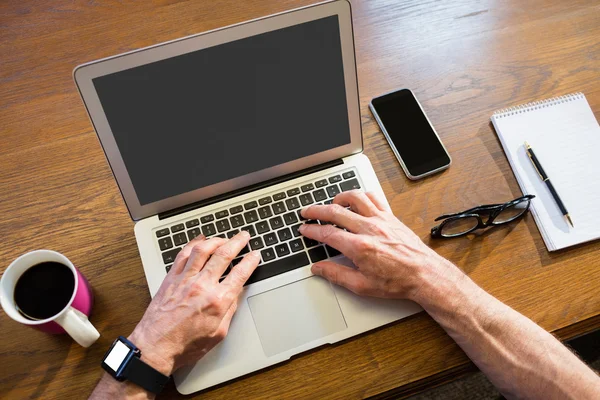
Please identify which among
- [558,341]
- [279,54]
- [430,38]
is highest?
[279,54]

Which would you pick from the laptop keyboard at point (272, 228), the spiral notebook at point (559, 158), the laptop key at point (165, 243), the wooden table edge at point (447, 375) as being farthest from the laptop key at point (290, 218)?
the spiral notebook at point (559, 158)

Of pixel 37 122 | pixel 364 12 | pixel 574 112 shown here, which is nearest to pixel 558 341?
pixel 574 112

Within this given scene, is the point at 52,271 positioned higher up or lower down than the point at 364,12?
lower down

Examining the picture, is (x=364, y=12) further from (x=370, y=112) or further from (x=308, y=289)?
(x=308, y=289)

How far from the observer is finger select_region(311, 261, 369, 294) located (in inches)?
33.4

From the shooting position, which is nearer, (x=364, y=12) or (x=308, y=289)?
(x=308, y=289)

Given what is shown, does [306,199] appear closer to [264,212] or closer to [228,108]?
[264,212]

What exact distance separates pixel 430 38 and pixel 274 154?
18.9 inches

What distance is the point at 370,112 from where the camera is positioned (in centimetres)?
107

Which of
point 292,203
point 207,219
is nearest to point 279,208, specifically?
point 292,203

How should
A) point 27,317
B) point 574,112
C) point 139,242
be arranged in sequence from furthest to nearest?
point 574,112
point 139,242
point 27,317

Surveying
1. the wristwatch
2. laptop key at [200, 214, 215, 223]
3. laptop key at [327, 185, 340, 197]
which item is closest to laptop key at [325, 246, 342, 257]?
laptop key at [327, 185, 340, 197]

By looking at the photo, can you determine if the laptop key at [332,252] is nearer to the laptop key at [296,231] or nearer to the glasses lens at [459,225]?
the laptop key at [296,231]

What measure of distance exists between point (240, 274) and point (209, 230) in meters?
0.12
